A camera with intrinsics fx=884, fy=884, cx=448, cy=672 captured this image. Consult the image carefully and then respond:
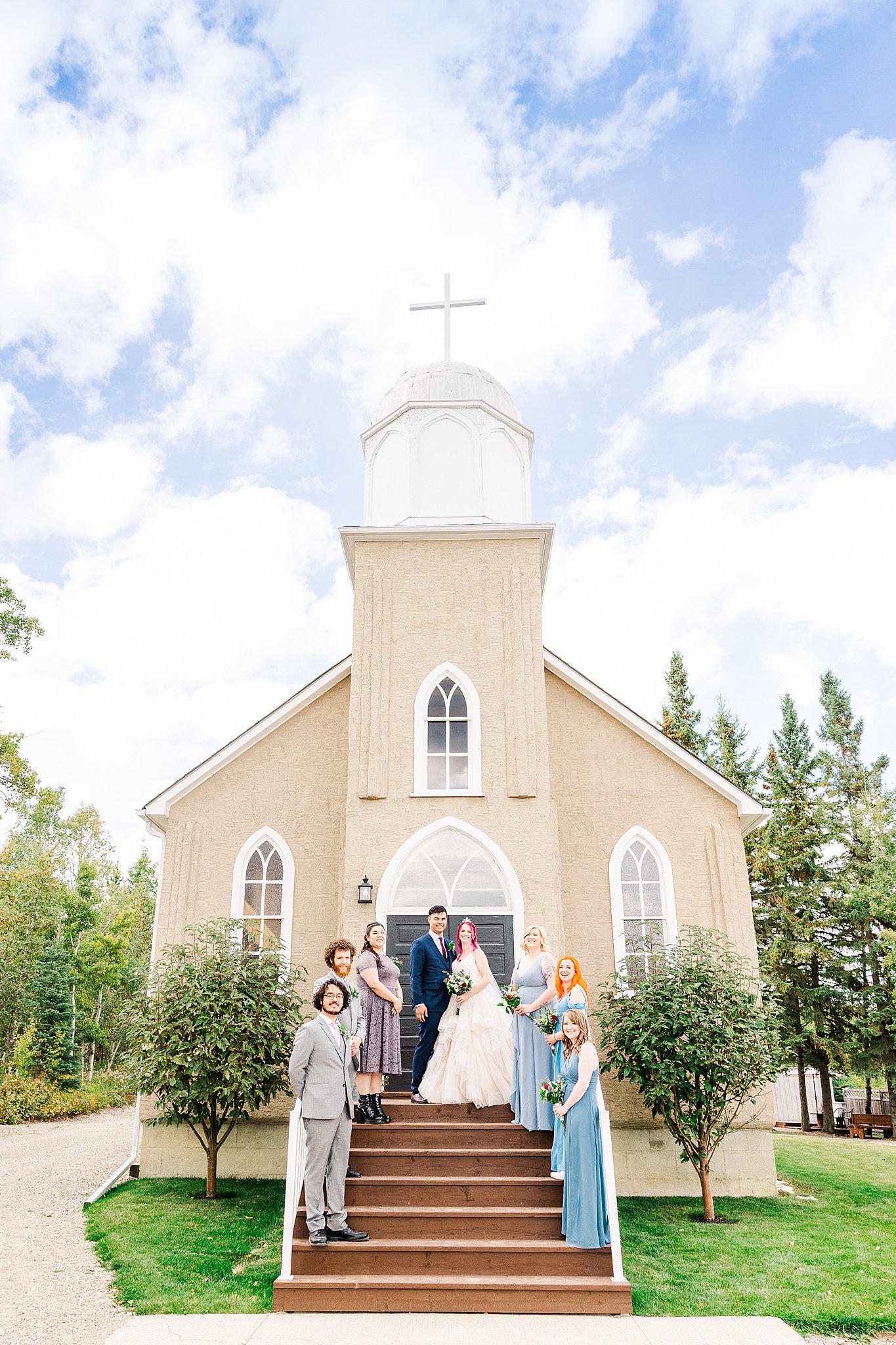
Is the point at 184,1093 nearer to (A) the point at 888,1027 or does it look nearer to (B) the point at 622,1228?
(B) the point at 622,1228

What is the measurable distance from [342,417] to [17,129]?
7.64m

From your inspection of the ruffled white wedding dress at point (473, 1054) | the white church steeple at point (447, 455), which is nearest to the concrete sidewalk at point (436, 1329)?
the ruffled white wedding dress at point (473, 1054)

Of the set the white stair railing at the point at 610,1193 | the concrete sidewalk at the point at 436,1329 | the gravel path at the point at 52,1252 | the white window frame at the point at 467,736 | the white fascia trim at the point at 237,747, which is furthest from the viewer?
the white fascia trim at the point at 237,747

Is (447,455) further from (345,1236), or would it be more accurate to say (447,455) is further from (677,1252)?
(677,1252)

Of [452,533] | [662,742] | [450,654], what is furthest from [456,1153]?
[452,533]

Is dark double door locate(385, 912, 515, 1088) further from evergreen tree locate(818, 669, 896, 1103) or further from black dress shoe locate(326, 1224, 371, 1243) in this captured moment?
evergreen tree locate(818, 669, 896, 1103)

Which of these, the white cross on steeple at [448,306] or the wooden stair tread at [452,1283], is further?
the white cross on steeple at [448,306]

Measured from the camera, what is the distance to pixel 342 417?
59.6 feet

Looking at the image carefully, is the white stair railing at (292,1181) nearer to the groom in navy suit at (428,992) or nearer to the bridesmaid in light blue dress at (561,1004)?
the groom in navy suit at (428,992)

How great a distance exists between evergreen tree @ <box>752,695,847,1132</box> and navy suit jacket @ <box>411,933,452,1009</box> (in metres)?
17.1

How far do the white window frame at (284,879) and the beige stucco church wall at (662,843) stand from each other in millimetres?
3996

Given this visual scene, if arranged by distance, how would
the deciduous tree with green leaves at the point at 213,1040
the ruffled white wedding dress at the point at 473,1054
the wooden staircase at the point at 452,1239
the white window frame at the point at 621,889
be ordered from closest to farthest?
the wooden staircase at the point at 452,1239, the ruffled white wedding dress at the point at 473,1054, the deciduous tree with green leaves at the point at 213,1040, the white window frame at the point at 621,889

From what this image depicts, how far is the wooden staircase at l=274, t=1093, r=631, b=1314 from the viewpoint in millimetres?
6613

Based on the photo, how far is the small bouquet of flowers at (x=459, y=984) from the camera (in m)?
9.31
